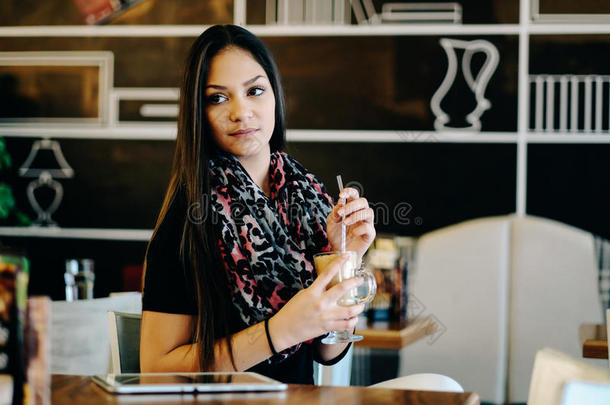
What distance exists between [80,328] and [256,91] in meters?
0.98

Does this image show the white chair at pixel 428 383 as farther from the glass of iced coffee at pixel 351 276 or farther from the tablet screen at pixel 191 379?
the tablet screen at pixel 191 379

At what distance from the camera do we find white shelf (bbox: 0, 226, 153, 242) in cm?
419

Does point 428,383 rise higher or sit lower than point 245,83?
lower

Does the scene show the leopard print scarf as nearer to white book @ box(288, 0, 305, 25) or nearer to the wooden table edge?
the wooden table edge

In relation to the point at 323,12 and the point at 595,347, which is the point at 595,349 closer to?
the point at 595,347

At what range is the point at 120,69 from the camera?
13.8 ft

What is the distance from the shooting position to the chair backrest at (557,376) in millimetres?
994

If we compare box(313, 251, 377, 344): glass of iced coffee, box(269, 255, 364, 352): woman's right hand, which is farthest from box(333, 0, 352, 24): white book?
box(269, 255, 364, 352): woman's right hand

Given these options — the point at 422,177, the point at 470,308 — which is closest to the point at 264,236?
the point at 470,308

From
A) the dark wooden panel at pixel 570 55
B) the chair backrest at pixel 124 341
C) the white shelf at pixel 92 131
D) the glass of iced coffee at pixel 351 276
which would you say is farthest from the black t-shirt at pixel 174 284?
the dark wooden panel at pixel 570 55

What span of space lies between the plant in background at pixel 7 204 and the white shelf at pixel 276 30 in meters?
0.70

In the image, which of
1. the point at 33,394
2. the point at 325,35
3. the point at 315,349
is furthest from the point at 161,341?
the point at 325,35

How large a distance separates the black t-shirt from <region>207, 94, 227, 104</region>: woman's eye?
222mm

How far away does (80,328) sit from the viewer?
221 cm
